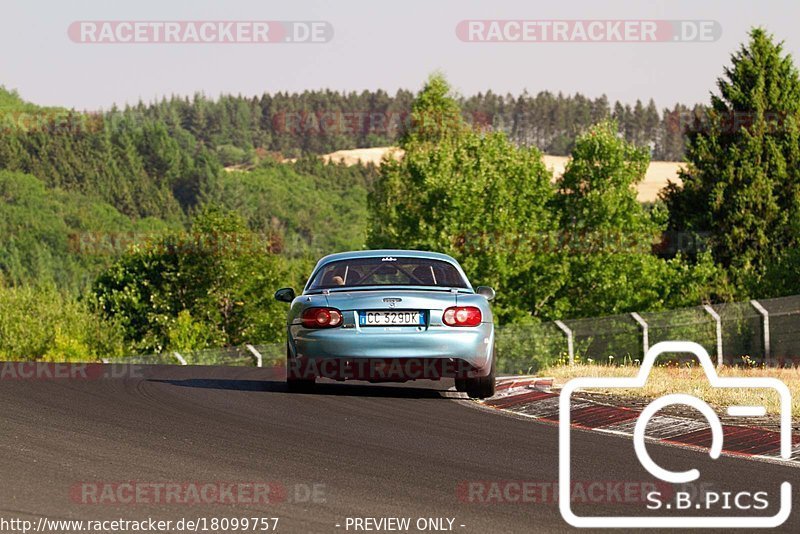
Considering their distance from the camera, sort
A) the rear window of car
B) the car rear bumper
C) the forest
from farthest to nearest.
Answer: the forest, the rear window of car, the car rear bumper

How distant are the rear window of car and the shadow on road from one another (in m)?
1.25

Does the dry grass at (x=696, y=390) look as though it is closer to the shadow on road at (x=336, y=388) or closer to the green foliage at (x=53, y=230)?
the shadow on road at (x=336, y=388)

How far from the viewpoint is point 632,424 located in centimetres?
1130

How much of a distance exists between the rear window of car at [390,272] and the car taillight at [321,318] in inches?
28.9

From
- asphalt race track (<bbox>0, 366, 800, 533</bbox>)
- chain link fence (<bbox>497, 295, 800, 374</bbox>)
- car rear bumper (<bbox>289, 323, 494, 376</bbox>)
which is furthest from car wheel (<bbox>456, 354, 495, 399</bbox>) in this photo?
chain link fence (<bbox>497, 295, 800, 374</bbox>)

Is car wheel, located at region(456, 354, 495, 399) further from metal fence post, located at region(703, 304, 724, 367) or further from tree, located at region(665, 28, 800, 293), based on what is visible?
tree, located at region(665, 28, 800, 293)

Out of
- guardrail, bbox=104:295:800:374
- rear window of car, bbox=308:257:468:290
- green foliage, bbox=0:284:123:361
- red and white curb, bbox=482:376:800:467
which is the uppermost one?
rear window of car, bbox=308:257:468:290

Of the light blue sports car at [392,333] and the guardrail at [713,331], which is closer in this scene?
the light blue sports car at [392,333]

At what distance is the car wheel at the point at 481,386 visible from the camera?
13281mm

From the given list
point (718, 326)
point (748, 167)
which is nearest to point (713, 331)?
point (718, 326)

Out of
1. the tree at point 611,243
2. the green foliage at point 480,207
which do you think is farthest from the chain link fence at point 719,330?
the tree at point 611,243

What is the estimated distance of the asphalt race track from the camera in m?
7.00

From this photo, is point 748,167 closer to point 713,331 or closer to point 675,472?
point 713,331

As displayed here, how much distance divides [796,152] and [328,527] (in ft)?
187
